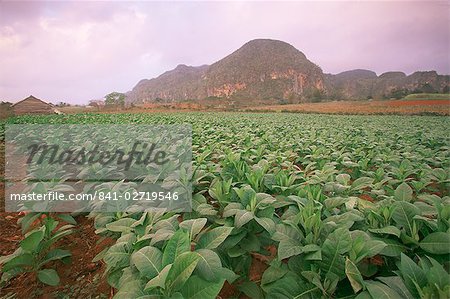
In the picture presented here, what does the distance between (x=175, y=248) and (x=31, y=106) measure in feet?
132

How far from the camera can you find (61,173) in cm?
480

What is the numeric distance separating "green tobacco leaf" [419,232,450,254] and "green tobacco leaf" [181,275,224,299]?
4.31 feet

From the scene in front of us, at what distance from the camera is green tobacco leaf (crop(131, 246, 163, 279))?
4.98ft

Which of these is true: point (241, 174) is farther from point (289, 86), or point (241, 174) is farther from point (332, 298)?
point (289, 86)

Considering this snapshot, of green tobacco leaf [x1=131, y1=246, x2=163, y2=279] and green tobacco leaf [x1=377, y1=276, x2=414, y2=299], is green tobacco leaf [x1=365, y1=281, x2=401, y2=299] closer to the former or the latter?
green tobacco leaf [x1=377, y1=276, x2=414, y2=299]

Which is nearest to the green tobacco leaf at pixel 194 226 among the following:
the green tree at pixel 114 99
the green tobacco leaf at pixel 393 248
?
the green tobacco leaf at pixel 393 248

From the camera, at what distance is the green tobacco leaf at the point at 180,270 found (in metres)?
1.38

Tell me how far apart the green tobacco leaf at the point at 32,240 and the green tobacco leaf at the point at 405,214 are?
9.83 feet

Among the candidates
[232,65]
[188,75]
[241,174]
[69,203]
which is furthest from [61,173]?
[188,75]

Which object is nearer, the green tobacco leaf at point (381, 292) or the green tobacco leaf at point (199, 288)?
the green tobacco leaf at point (381, 292)

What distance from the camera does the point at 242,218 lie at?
1920 millimetres
